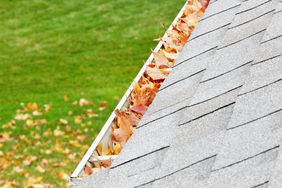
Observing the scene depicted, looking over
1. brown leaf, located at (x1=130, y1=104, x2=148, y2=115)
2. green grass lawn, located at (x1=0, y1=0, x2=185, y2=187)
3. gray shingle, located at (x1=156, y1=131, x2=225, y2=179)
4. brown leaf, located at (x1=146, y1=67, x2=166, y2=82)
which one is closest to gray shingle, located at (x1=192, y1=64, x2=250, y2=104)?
gray shingle, located at (x1=156, y1=131, x2=225, y2=179)

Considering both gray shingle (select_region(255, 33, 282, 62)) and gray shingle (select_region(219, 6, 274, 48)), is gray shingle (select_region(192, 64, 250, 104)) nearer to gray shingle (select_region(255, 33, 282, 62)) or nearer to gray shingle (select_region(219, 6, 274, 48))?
gray shingle (select_region(255, 33, 282, 62))

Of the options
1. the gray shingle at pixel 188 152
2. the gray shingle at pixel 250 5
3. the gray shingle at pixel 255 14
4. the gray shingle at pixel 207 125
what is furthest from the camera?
the gray shingle at pixel 250 5

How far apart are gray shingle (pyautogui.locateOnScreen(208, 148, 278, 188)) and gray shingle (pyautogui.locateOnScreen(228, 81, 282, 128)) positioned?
0.24 metres

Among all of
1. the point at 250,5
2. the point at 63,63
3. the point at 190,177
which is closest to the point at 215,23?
the point at 250,5

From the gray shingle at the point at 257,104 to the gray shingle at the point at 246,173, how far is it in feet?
0.80

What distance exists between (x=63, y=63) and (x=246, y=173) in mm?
10822

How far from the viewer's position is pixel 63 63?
1236 cm

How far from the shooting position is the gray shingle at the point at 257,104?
6.64 ft

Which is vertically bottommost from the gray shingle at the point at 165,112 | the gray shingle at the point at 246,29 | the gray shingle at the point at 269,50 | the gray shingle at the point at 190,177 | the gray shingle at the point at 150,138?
the gray shingle at the point at 190,177

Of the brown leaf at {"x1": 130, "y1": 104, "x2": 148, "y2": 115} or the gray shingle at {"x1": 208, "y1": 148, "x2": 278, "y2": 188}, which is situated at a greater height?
the brown leaf at {"x1": 130, "y1": 104, "x2": 148, "y2": 115}

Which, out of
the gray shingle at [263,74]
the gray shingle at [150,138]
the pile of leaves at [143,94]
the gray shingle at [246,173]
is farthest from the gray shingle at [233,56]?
the gray shingle at [246,173]

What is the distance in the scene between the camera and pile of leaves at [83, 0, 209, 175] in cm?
318

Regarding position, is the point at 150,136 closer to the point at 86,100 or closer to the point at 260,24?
the point at 260,24

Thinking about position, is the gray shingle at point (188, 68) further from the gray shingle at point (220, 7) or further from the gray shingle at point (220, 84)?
the gray shingle at point (220, 7)
